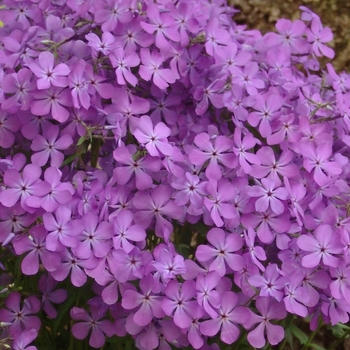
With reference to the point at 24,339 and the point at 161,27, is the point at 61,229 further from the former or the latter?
the point at 161,27

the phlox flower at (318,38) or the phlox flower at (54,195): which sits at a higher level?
the phlox flower at (318,38)

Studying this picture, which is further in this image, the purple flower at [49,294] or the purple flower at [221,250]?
the purple flower at [49,294]

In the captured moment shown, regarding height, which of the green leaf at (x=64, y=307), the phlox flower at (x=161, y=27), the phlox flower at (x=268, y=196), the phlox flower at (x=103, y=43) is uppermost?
the phlox flower at (x=161, y=27)

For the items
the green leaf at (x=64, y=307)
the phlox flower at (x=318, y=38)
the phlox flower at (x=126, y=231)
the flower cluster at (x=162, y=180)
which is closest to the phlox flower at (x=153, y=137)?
the flower cluster at (x=162, y=180)

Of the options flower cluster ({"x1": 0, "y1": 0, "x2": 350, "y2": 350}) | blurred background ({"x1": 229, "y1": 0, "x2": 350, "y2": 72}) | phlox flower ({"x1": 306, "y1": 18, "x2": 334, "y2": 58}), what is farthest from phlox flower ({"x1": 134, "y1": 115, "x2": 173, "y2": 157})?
blurred background ({"x1": 229, "y1": 0, "x2": 350, "y2": 72})

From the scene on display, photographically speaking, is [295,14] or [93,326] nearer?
[93,326]

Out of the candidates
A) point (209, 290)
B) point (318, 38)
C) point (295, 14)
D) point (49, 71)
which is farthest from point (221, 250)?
point (295, 14)

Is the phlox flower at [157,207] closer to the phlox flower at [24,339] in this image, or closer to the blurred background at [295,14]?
the phlox flower at [24,339]
